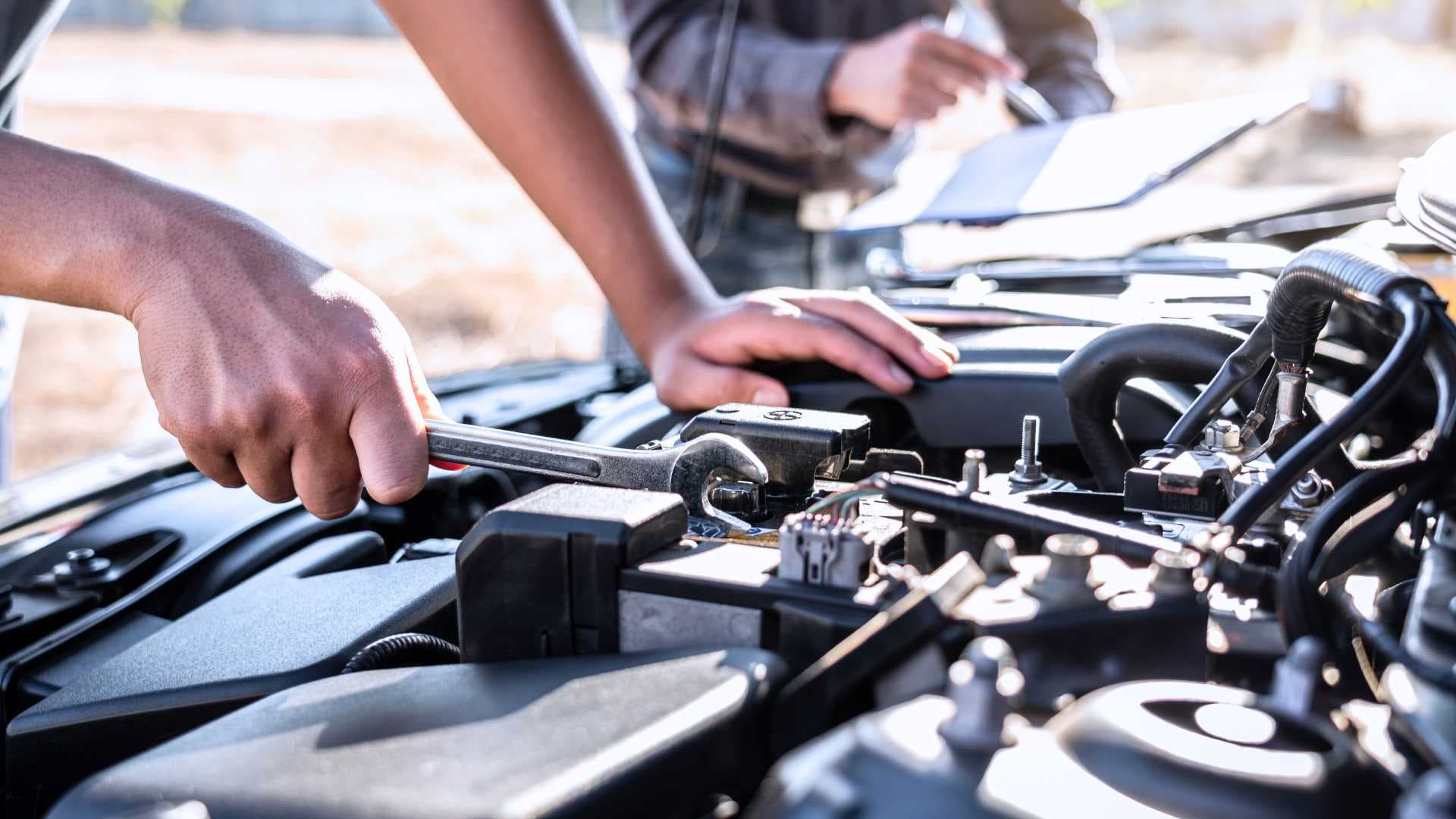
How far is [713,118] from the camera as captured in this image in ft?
7.47

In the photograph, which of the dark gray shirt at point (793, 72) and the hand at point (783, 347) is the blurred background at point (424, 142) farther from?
the hand at point (783, 347)

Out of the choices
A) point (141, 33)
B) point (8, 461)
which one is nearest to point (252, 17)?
point (141, 33)

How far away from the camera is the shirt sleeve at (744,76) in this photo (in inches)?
85.6

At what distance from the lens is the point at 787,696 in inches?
21.6

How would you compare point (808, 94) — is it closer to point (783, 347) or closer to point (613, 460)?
point (783, 347)

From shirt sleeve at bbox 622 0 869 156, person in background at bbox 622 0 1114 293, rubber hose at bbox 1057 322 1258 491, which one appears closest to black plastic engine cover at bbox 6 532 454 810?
rubber hose at bbox 1057 322 1258 491

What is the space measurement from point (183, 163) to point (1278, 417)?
33.4 feet

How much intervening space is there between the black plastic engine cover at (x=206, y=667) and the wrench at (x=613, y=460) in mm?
87

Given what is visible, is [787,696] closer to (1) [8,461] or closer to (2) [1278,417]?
(2) [1278,417]

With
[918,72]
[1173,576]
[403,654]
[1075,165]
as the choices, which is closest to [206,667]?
[403,654]

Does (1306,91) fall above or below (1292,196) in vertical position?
above

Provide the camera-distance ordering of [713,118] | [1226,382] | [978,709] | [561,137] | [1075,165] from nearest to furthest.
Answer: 1. [978,709]
2. [1226,382]
3. [561,137]
4. [1075,165]
5. [713,118]

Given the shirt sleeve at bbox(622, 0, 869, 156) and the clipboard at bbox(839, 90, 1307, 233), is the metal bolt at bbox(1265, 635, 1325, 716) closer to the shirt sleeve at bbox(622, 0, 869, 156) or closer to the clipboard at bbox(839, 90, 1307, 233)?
the clipboard at bbox(839, 90, 1307, 233)

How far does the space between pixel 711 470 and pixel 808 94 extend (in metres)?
1.46
